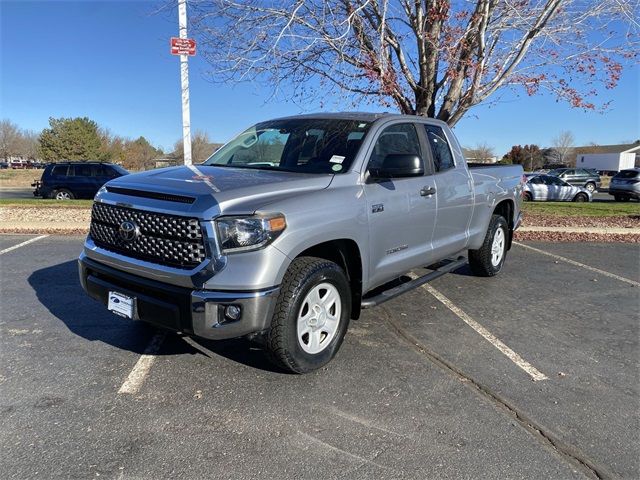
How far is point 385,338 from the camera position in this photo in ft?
14.2

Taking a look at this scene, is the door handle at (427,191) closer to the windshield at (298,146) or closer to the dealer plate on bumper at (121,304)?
the windshield at (298,146)

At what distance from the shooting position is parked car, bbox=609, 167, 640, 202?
24125 millimetres

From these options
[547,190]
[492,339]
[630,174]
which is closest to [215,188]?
[492,339]

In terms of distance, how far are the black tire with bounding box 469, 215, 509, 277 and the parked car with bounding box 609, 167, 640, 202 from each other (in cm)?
2197

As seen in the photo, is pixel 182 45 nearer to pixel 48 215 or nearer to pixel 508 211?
pixel 48 215

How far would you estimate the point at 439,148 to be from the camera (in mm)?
5211

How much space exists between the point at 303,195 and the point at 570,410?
7.45 ft

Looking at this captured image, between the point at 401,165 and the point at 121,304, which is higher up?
the point at 401,165

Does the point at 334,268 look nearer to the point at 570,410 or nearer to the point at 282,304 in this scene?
the point at 282,304

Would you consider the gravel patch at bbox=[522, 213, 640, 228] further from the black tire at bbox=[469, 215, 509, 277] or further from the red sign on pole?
the red sign on pole

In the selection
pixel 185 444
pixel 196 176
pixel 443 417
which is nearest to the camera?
pixel 185 444

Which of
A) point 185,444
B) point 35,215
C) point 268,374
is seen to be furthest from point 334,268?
point 35,215

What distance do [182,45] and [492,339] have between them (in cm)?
763

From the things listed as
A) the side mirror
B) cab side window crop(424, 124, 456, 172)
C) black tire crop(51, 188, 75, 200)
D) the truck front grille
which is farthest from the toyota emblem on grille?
black tire crop(51, 188, 75, 200)
